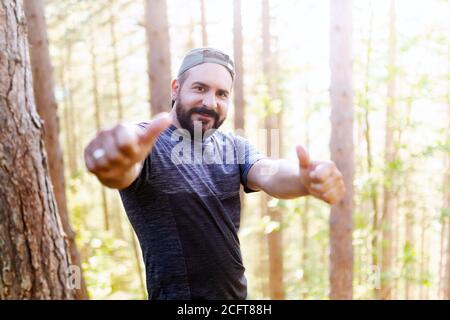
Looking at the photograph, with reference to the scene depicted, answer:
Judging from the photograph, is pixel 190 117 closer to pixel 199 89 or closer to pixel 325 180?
pixel 199 89

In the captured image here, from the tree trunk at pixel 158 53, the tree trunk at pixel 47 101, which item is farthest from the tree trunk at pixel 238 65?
the tree trunk at pixel 47 101

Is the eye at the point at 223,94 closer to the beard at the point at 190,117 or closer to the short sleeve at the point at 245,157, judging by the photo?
the beard at the point at 190,117

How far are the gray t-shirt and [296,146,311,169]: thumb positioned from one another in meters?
0.64

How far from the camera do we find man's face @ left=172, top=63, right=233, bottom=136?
2307mm

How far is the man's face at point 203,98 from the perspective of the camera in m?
2.31

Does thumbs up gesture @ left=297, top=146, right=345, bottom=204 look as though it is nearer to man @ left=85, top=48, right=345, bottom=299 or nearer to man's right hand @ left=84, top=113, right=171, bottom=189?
man @ left=85, top=48, right=345, bottom=299

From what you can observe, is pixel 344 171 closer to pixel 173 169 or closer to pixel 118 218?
pixel 173 169

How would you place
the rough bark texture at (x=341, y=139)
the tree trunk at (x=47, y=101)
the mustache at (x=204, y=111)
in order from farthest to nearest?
the tree trunk at (x=47, y=101), the rough bark texture at (x=341, y=139), the mustache at (x=204, y=111)

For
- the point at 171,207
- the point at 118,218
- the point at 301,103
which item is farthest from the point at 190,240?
the point at 118,218

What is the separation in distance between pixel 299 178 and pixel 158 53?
14.1ft

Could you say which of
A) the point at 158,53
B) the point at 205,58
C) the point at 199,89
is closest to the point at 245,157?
the point at 199,89

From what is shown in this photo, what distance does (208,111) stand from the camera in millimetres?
2307

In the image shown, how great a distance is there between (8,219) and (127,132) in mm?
1824

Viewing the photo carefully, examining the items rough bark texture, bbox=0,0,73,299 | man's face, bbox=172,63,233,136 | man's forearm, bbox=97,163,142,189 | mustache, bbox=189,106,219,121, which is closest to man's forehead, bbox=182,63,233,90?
man's face, bbox=172,63,233,136
